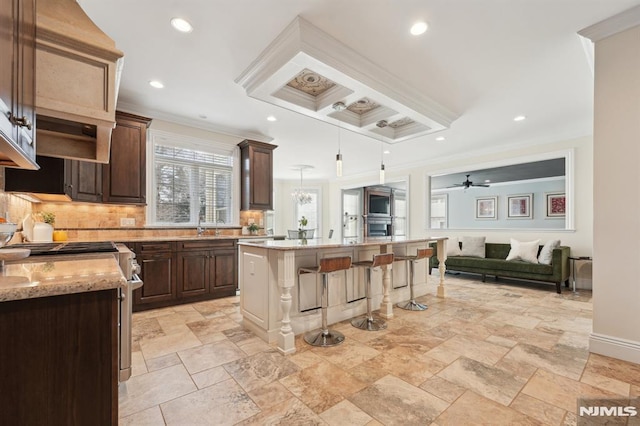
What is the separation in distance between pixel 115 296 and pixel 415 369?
2113mm

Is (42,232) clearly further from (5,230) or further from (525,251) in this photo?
(525,251)

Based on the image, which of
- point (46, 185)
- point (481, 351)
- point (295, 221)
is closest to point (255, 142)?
point (46, 185)

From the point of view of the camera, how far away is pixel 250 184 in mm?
4980

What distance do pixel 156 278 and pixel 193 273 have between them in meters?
0.47

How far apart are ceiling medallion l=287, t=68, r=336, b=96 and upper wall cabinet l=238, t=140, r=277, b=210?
6.31 ft

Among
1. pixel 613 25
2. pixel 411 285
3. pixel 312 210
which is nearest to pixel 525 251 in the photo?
pixel 411 285

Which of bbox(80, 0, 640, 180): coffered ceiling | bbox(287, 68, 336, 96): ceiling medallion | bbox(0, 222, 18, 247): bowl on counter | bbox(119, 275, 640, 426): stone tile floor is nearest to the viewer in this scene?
bbox(0, 222, 18, 247): bowl on counter

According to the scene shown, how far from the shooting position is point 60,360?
917 mm

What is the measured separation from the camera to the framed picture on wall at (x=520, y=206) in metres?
7.72

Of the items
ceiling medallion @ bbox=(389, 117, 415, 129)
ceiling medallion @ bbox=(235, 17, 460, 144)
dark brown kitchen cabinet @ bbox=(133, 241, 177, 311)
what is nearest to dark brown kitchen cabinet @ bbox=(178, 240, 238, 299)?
dark brown kitchen cabinet @ bbox=(133, 241, 177, 311)

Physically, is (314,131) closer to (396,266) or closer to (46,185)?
(396,266)

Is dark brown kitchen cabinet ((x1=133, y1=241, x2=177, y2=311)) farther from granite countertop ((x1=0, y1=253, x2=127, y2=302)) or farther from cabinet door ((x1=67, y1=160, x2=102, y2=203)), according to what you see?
granite countertop ((x1=0, y1=253, x2=127, y2=302))

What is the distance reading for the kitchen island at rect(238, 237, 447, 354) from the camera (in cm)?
262

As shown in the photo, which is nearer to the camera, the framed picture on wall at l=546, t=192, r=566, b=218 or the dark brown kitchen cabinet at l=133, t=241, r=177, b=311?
the dark brown kitchen cabinet at l=133, t=241, r=177, b=311
